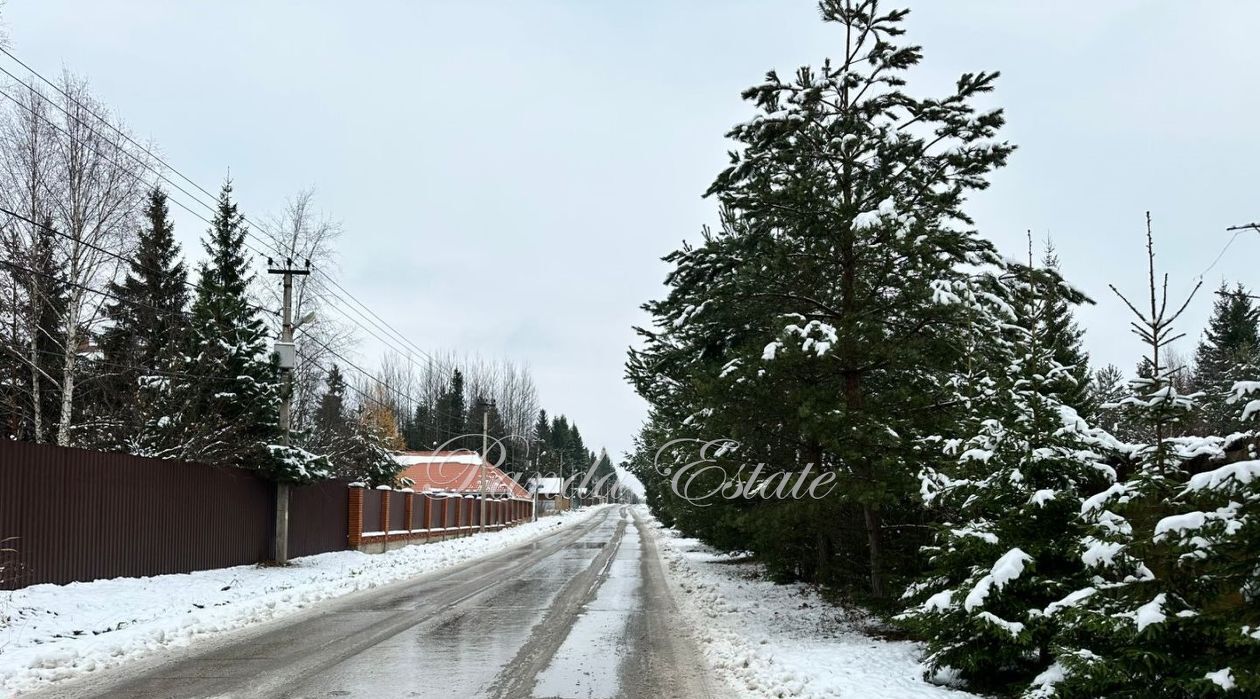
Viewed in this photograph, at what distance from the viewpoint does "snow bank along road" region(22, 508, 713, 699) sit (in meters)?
7.56

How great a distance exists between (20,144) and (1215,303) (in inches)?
1903

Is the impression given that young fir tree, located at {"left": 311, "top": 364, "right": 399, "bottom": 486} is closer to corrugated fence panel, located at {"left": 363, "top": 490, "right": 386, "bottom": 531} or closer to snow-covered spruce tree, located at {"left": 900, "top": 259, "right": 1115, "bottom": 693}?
corrugated fence panel, located at {"left": 363, "top": 490, "right": 386, "bottom": 531}

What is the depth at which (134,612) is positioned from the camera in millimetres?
12438

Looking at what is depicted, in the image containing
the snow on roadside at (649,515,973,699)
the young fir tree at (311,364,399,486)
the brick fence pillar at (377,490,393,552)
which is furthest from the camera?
the young fir tree at (311,364,399,486)

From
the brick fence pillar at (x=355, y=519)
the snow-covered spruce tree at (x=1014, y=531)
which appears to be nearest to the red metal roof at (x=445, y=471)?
the brick fence pillar at (x=355, y=519)

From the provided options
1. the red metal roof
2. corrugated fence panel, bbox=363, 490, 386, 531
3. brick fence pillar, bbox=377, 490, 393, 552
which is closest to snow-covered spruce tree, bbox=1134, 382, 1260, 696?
corrugated fence panel, bbox=363, 490, 386, 531

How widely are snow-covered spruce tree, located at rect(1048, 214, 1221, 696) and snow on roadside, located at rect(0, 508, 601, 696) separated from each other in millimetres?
8505

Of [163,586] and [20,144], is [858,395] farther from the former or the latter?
[20,144]

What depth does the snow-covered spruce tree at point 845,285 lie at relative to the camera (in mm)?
10359

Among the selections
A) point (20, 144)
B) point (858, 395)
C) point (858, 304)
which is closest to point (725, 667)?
point (858, 395)

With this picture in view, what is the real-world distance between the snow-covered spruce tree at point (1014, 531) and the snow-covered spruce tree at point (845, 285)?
1886 mm

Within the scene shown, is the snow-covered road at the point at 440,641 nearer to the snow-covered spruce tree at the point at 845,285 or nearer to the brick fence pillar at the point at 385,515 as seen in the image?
the snow-covered spruce tree at the point at 845,285

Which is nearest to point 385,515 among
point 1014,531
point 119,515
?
point 119,515

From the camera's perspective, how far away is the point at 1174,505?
562cm
